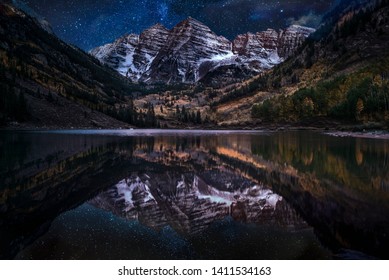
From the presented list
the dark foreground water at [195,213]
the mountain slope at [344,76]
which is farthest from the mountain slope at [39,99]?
the dark foreground water at [195,213]

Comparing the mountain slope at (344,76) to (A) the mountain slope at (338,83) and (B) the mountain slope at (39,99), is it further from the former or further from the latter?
(B) the mountain slope at (39,99)

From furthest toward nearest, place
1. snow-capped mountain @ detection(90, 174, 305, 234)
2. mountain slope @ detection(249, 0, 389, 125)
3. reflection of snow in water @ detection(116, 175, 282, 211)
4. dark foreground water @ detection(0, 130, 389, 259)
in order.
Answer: mountain slope @ detection(249, 0, 389, 125) → reflection of snow in water @ detection(116, 175, 282, 211) → snow-capped mountain @ detection(90, 174, 305, 234) → dark foreground water @ detection(0, 130, 389, 259)

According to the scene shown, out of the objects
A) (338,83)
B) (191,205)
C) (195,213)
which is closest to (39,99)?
(338,83)

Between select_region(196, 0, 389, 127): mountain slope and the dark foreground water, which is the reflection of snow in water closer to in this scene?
the dark foreground water

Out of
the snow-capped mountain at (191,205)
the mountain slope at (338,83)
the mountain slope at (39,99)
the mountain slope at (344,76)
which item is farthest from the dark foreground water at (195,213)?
the mountain slope at (39,99)

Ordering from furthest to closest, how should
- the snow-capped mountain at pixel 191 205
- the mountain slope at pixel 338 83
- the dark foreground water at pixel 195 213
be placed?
the mountain slope at pixel 338 83 < the snow-capped mountain at pixel 191 205 < the dark foreground water at pixel 195 213

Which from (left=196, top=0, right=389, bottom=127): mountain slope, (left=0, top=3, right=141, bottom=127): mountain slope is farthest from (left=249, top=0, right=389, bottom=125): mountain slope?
(left=0, top=3, right=141, bottom=127): mountain slope

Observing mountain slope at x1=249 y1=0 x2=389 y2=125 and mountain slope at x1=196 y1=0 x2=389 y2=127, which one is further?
mountain slope at x1=196 y1=0 x2=389 y2=127

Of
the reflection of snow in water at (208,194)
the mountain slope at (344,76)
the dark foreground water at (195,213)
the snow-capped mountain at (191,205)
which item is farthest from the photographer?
the mountain slope at (344,76)

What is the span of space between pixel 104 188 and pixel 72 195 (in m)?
1.54

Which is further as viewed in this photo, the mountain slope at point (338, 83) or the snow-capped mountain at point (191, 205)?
the mountain slope at point (338, 83)

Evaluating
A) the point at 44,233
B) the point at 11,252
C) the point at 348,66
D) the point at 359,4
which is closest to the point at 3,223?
the point at 44,233

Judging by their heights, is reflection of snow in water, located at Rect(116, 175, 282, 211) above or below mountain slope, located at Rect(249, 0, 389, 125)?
below

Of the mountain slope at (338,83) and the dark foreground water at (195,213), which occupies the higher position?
the mountain slope at (338,83)
